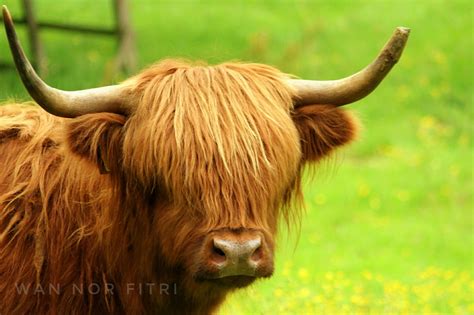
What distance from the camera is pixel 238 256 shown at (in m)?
4.24

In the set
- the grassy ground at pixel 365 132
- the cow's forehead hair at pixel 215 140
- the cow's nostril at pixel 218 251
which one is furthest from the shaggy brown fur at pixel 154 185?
the grassy ground at pixel 365 132

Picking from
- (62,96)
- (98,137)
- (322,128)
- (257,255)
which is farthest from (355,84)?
(62,96)

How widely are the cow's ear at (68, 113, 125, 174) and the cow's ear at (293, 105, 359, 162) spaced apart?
2.92ft

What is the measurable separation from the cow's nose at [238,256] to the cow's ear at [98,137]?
760mm

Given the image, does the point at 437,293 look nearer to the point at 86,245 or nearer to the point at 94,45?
the point at 86,245

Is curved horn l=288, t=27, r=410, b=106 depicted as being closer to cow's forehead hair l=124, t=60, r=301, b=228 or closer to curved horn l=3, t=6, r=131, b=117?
cow's forehead hair l=124, t=60, r=301, b=228

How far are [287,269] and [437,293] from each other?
196cm

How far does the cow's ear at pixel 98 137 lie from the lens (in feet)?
15.5

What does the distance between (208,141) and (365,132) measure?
8367mm

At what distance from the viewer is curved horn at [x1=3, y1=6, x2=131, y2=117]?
428 centimetres

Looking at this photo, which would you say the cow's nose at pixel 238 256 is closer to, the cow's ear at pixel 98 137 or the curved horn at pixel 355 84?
the cow's ear at pixel 98 137

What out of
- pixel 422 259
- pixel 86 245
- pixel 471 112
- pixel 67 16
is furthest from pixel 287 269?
pixel 67 16

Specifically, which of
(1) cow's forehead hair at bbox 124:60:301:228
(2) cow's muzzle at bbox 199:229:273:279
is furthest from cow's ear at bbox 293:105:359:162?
(2) cow's muzzle at bbox 199:229:273:279

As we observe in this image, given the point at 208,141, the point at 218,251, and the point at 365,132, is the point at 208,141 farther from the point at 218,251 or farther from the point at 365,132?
the point at 365,132
